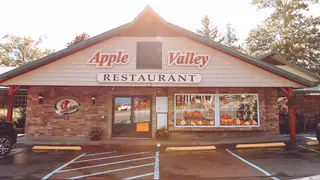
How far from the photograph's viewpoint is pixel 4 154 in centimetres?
846

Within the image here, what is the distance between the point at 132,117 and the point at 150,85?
96.2 inches

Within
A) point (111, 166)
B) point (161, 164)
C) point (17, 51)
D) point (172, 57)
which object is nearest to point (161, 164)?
point (161, 164)

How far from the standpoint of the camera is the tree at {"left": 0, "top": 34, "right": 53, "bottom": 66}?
43844mm

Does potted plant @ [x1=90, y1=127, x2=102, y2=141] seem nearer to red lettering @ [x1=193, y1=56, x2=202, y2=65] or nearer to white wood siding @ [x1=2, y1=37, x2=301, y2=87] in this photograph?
white wood siding @ [x1=2, y1=37, x2=301, y2=87]

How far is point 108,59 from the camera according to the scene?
1173 centimetres

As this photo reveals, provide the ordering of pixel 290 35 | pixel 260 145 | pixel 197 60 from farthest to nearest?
pixel 290 35, pixel 197 60, pixel 260 145

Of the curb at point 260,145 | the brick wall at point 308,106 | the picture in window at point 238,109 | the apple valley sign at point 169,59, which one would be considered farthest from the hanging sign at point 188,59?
the brick wall at point 308,106

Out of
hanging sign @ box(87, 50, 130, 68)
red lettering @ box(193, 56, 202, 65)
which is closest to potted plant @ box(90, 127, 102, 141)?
hanging sign @ box(87, 50, 130, 68)

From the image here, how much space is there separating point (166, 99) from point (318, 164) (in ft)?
24.7

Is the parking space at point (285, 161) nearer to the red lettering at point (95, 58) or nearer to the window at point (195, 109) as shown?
the window at point (195, 109)

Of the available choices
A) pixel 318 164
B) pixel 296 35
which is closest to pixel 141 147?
pixel 318 164

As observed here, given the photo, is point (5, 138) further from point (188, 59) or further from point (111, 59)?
point (188, 59)

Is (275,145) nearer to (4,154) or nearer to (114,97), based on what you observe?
(114,97)

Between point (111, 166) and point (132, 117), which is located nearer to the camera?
point (111, 166)
